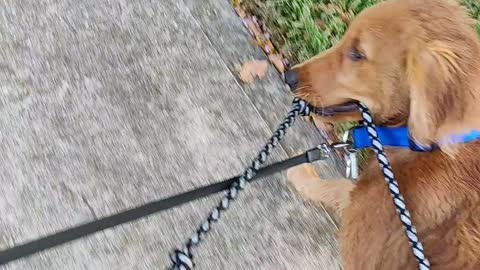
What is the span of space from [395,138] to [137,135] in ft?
4.31

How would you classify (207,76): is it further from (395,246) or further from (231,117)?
(395,246)

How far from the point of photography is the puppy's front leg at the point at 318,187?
3.48 meters

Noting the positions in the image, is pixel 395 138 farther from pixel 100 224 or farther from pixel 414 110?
pixel 100 224

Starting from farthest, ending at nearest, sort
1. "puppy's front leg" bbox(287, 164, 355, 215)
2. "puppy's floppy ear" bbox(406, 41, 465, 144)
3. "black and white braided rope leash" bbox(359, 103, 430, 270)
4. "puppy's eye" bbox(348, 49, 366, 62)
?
"puppy's front leg" bbox(287, 164, 355, 215)
"puppy's eye" bbox(348, 49, 366, 62)
"puppy's floppy ear" bbox(406, 41, 465, 144)
"black and white braided rope leash" bbox(359, 103, 430, 270)

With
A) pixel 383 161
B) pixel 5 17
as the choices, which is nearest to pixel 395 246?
pixel 383 161

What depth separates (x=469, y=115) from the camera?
101 inches

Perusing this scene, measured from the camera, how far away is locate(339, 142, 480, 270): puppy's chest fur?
2.68m

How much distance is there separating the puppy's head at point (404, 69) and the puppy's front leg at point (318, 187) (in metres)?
0.56

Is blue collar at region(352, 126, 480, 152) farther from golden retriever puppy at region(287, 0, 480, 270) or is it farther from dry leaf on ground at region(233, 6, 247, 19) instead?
dry leaf on ground at region(233, 6, 247, 19)

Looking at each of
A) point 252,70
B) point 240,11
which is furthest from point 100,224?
point 240,11

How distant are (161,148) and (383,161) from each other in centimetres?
135

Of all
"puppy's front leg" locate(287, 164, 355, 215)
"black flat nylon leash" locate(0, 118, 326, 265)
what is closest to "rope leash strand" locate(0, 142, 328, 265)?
"black flat nylon leash" locate(0, 118, 326, 265)

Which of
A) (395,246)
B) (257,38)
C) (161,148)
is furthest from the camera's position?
(257,38)

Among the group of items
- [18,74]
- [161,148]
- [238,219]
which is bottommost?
[238,219]
